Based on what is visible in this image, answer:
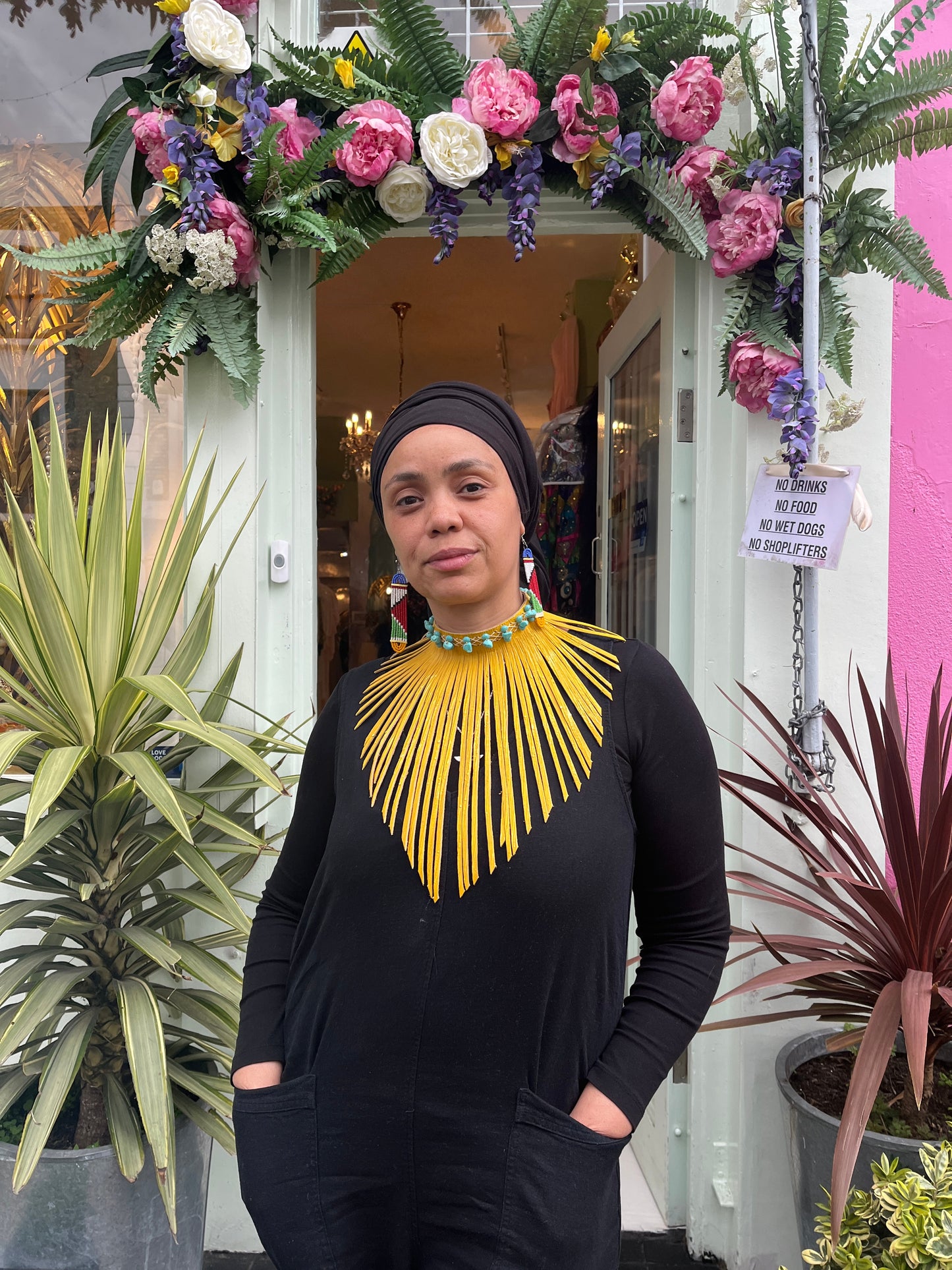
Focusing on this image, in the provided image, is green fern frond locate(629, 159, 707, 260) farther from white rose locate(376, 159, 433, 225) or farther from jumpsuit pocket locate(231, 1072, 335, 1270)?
jumpsuit pocket locate(231, 1072, 335, 1270)

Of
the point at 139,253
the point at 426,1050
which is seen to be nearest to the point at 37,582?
the point at 139,253

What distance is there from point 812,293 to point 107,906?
6.62 ft

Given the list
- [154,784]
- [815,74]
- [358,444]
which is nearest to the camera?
[154,784]

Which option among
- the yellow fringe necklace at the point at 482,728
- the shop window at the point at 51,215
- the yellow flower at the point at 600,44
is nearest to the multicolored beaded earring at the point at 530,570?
the yellow fringe necklace at the point at 482,728

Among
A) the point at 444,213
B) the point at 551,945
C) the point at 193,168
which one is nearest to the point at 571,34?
the point at 444,213

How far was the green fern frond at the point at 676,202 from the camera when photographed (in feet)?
6.68

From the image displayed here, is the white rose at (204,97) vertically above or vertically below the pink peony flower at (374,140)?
above

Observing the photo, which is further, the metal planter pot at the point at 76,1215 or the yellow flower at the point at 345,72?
the yellow flower at the point at 345,72

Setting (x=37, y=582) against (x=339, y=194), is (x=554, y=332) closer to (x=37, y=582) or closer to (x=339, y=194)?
(x=339, y=194)

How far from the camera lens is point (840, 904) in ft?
5.85

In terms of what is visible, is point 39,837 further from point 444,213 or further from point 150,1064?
point 444,213

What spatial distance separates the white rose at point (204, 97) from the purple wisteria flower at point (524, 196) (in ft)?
2.22

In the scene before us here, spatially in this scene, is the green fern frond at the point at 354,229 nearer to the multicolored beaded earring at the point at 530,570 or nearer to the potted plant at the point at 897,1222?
the multicolored beaded earring at the point at 530,570

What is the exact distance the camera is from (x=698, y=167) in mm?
2037
